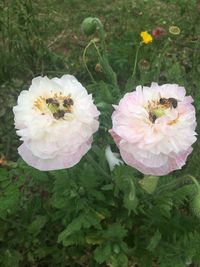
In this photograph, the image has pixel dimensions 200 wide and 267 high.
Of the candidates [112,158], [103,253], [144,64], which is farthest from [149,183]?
[144,64]

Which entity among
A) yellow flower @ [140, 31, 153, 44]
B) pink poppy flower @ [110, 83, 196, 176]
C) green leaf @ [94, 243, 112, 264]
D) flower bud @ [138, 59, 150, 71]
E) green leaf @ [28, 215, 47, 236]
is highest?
pink poppy flower @ [110, 83, 196, 176]

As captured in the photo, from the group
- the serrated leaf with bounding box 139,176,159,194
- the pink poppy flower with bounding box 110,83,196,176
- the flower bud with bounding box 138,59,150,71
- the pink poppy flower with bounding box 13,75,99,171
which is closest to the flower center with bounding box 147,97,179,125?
the pink poppy flower with bounding box 110,83,196,176

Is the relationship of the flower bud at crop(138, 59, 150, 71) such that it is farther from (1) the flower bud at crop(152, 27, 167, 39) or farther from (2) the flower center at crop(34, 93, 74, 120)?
(2) the flower center at crop(34, 93, 74, 120)

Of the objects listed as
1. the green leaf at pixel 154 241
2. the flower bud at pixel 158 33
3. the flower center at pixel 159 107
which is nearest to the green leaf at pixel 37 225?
the green leaf at pixel 154 241

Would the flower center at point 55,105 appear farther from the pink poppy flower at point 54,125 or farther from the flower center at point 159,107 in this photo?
the flower center at point 159,107

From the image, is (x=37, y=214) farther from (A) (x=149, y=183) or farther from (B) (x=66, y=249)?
(A) (x=149, y=183)

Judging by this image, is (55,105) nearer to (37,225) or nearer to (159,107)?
(159,107)

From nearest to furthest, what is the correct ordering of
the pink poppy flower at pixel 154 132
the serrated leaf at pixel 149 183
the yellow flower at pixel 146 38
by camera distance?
the pink poppy flower at pixel 154 132 < the serrated leaf at pixel 149 183 < the yellow flower at pixel 146 38
